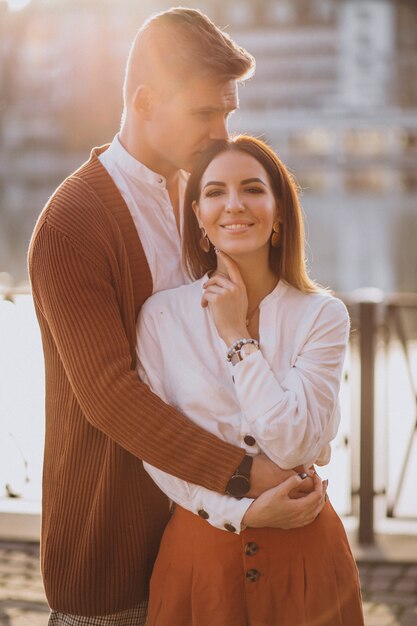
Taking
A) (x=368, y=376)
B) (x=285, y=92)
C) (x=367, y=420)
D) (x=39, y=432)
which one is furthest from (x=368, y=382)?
(x=285, y=92)

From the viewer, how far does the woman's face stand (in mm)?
2066

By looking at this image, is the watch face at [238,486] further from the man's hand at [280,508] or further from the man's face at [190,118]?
the man's face at [190,118]

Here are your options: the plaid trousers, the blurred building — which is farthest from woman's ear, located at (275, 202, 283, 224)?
the blurred building

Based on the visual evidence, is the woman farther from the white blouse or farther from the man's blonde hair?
the man's blonde hair

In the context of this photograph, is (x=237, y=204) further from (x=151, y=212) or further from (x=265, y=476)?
(x=265, y=476)

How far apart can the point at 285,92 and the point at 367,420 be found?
8411 centimetres

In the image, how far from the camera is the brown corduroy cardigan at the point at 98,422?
2.00m

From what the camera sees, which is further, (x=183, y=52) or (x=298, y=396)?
(x=183, y=52)

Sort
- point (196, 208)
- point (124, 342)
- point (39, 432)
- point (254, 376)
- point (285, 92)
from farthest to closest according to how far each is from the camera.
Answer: point (285, 92) → point (39, 432) → point (196, 208) → point (124, 342) → point (254, 376)

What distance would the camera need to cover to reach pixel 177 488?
2.10 metres

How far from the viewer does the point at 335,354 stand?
6.73 feet

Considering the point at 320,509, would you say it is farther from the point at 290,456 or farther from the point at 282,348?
the point at 282,348

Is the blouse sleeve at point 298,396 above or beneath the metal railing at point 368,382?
above

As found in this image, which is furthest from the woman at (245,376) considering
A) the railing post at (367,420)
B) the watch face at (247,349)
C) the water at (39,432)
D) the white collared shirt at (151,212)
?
the water at (39,432)
